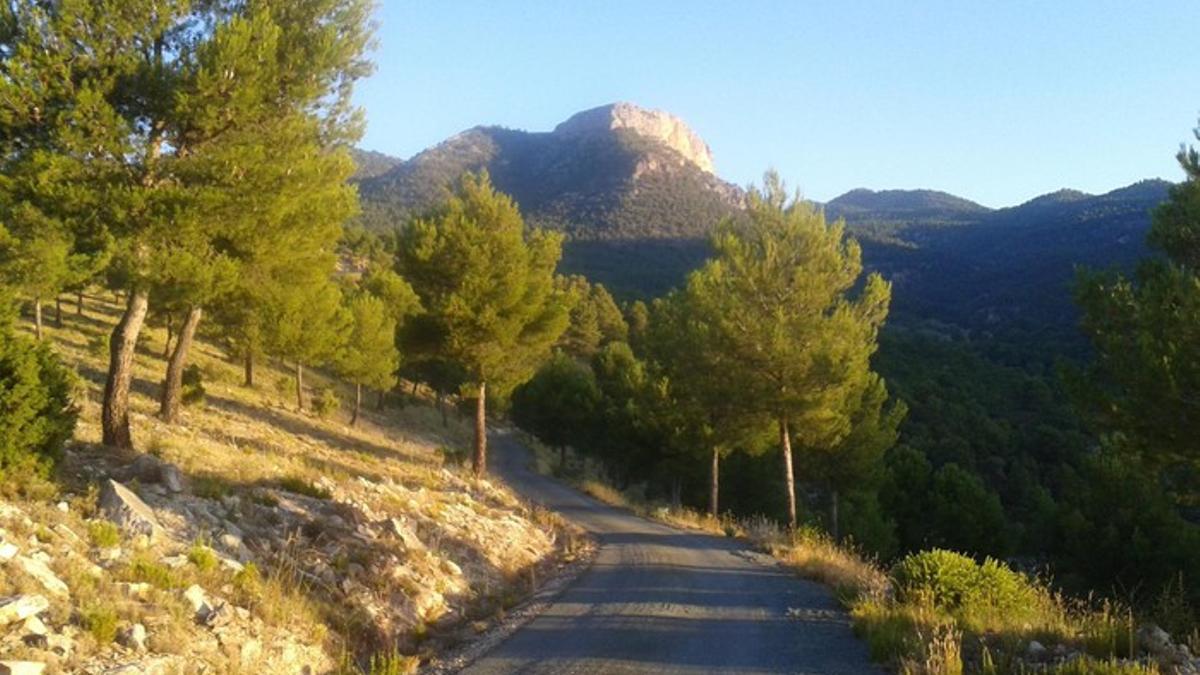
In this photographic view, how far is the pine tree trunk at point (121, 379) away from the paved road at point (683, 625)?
7559 mm

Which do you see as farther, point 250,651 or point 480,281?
point 480,281

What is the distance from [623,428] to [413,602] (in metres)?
34.4

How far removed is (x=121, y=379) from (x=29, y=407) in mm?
4228

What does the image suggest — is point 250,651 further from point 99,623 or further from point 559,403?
point 559,403

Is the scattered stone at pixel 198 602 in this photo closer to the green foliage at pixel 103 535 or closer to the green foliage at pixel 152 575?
the green foliage at pixel 152 575

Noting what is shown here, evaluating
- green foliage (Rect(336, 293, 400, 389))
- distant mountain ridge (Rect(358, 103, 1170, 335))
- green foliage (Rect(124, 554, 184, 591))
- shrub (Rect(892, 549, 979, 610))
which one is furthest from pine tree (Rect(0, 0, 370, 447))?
distant mountain ridge (Rect(358, 103, 1170, 335))

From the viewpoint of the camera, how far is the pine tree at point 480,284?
2286 cm

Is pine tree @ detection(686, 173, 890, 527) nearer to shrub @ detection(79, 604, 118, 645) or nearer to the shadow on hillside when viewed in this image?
the shadow on hillside

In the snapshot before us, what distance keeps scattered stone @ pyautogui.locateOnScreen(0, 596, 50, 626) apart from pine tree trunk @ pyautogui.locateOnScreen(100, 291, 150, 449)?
268 inches

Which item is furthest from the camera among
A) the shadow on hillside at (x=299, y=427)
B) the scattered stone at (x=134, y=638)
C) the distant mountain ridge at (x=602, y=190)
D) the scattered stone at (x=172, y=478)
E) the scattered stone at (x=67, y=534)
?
the distant mountain ridge at (x=602, y=190)

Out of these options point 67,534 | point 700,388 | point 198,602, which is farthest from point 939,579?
point 700,388

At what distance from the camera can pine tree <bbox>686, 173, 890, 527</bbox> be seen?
2148 centimetres

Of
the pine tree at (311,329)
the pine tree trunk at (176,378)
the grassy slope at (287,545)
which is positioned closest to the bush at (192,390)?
the grassy slope at (287,545)

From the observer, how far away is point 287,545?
9609 millimetres
